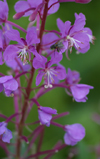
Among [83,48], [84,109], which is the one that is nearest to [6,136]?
[83,48]

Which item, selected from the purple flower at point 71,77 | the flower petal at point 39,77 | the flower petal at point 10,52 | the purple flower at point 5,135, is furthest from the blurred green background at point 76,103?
the flower petal at point 10,52

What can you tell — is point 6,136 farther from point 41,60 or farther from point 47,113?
point 41,60

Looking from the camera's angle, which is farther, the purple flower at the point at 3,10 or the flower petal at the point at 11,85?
the purple flower at the point at 3,10

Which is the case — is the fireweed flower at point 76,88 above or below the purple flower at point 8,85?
below

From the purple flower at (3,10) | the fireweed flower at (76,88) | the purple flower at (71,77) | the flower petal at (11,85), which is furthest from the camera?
the purple flower at (71,77)

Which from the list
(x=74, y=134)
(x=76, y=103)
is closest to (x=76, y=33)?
(x=74, y=134)

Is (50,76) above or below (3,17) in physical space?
below

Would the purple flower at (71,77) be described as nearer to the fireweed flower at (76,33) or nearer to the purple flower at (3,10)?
the fireweed flower at (76,33)
